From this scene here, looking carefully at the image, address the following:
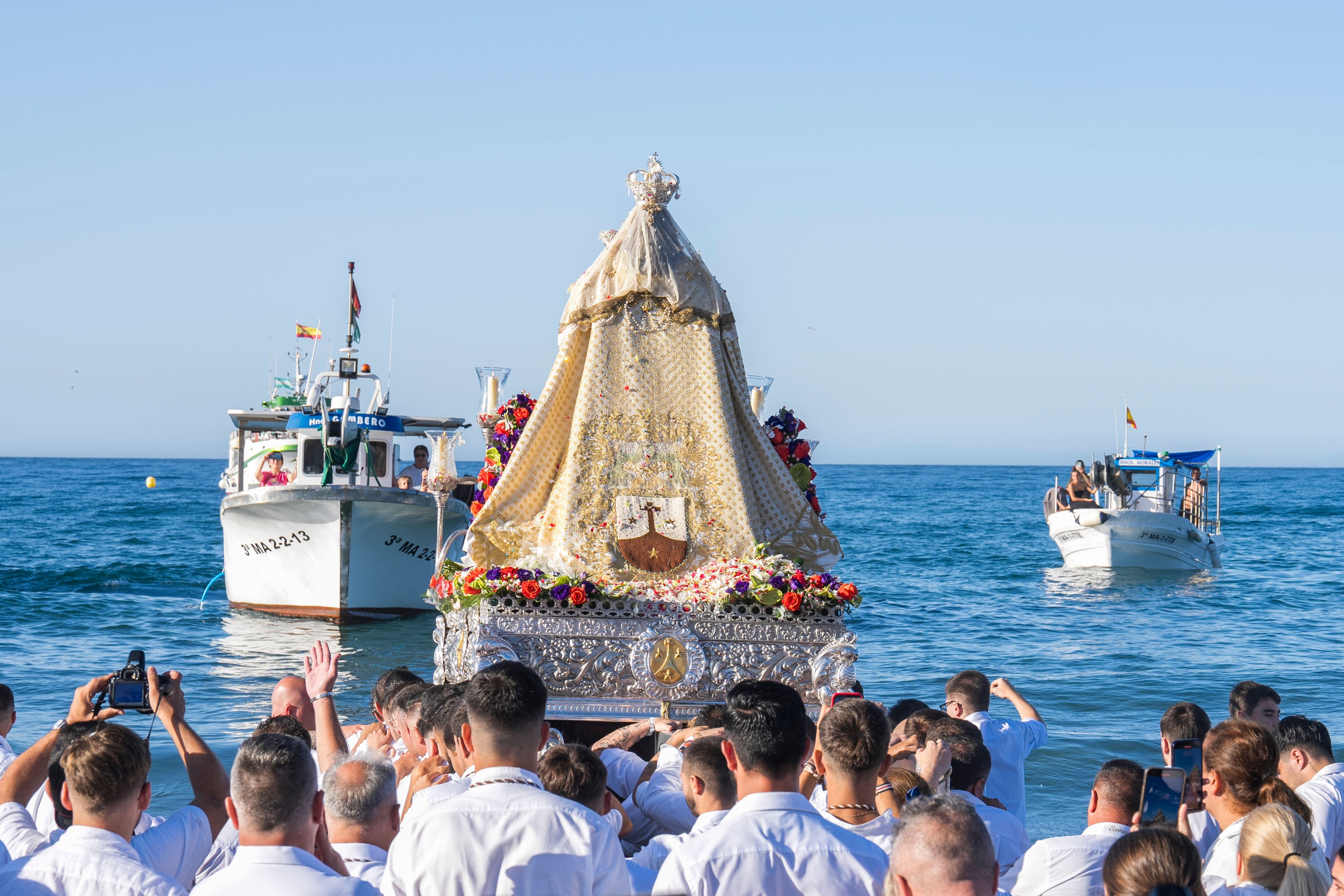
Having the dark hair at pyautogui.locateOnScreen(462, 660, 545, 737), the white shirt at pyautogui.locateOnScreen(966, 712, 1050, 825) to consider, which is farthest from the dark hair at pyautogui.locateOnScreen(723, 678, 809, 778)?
the white shirt at pyautogui.locateOnScreen(966, 712, 1050, 825)

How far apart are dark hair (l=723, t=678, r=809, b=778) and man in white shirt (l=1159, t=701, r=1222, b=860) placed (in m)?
2.03

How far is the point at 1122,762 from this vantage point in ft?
15.0

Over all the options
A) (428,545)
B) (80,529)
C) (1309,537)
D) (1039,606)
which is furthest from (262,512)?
(1309,537)

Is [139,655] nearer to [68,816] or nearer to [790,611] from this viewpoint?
[68,816]

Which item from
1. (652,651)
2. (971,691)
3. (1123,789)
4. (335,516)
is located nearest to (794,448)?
(652,651)

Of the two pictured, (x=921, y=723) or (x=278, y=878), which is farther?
(x=921, y=723)

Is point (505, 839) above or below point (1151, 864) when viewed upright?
below

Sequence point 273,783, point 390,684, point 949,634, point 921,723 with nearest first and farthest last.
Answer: point 273,783 < point 921,723 < point 390,684 < point 949,634

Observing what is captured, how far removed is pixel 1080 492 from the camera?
3538 centimetres

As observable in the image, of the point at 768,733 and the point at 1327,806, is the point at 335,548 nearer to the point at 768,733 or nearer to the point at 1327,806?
the point at 1327,806

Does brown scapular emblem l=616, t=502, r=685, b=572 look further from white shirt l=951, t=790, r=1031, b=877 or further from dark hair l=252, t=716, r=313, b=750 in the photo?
white shirt l=951, t=790, r=1031, b=877

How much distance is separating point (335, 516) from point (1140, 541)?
70.7ft

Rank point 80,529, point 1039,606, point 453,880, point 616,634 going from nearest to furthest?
1. point 453,880
2. point 616,634
3. point 1039,606
4. point 80,529

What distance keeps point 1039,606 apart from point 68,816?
90.2ft
